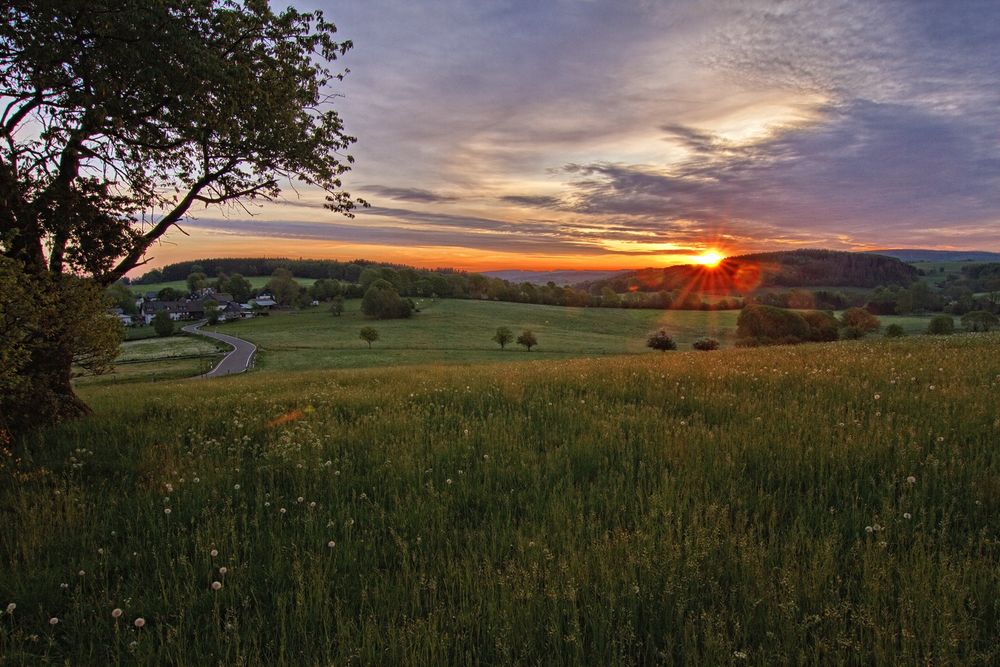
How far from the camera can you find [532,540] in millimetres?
3854

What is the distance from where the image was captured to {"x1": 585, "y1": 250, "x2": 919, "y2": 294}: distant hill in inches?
6535

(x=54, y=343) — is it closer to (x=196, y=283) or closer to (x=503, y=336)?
(x=503, y=336)

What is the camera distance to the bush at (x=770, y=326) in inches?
2603

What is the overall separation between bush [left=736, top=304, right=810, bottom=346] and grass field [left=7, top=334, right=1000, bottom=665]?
67843 millimetres

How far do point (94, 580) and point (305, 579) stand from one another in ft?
6.03

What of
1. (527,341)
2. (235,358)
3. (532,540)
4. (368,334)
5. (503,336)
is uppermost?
(532,540)

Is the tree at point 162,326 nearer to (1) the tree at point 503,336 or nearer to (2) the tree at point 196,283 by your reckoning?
(2) the tree at point 196,283

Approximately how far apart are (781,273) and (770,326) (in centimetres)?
12706

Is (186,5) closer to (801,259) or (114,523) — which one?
(114,523)

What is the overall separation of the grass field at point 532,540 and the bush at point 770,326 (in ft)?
223

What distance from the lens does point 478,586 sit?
3244mm

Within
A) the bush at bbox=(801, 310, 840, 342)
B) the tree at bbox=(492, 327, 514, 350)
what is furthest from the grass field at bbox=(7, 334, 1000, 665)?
the bush at bbox=(801, 310, 840, 342)

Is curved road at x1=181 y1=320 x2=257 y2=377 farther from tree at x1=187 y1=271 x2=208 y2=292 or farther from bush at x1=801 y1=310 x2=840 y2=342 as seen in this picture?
bush at x1=801 y1=310 x2=840 y2=342

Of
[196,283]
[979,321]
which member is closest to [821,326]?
[979,321]
